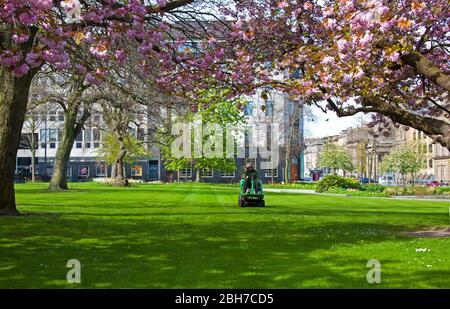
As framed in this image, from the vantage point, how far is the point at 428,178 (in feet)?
300

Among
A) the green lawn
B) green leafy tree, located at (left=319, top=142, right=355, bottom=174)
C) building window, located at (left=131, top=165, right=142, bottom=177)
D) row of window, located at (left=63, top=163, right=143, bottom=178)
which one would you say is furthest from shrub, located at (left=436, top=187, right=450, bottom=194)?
row of window, located at (left=63, top=163, right=143, bottom=178)

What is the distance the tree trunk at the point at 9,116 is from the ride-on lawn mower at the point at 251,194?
9.36 m

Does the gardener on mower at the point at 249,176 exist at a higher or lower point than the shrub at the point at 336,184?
higher

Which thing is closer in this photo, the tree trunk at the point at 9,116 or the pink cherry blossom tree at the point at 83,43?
the pink cherry blossom tree at the point at 83,43

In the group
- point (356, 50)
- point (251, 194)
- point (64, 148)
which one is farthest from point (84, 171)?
point (356, 50)

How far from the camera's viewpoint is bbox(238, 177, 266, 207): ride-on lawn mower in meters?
22.7

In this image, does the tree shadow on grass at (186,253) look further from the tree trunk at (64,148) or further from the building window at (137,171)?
the building window at (137,171)

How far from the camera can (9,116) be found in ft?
52.7

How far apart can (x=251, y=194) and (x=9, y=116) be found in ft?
33.4

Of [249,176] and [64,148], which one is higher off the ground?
[64,148]

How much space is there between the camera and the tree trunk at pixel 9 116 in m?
16.0

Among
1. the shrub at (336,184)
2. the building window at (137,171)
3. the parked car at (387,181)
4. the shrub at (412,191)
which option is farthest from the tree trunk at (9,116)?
the building window at (137,171)

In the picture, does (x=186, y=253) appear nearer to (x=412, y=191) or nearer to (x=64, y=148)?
(x=64, y=148)
